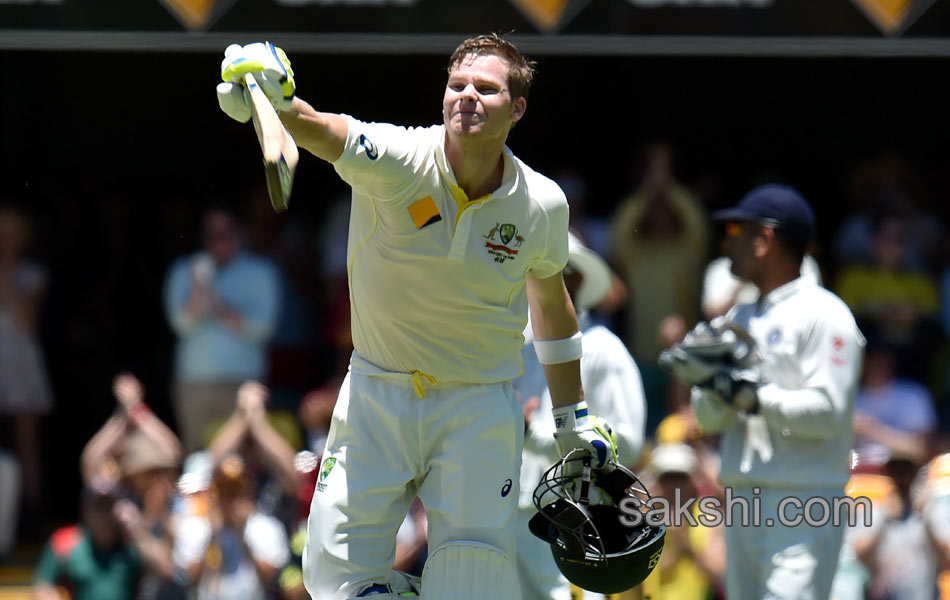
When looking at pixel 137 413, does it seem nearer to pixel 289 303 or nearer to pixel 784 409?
pixel 289 303

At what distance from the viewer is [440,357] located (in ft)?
16.6

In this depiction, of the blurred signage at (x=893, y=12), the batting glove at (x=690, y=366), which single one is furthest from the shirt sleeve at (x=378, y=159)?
the blurred signage at (x=893, y=12)

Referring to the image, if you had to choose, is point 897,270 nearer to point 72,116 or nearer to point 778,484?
point 778,484

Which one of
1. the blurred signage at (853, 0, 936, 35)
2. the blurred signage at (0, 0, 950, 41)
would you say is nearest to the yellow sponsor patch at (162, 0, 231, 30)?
the blurred signage at (0, 0, 950, 41)

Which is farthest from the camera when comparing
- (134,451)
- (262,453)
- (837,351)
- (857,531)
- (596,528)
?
(134,451)

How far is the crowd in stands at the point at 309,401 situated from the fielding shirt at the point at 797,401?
0.94 meters

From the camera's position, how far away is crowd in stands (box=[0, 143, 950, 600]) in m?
7.49

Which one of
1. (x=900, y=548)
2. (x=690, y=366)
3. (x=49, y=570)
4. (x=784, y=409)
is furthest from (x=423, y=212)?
(x=49, y=570)

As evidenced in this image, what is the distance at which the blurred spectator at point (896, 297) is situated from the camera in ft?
29.6

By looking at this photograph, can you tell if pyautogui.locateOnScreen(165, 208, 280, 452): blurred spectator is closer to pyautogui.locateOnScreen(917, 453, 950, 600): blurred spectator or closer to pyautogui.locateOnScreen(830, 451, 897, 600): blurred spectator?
pyautogui.locateOnScreen(830, 451, 897, 600): blurred spectator

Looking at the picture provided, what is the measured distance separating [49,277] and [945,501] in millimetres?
5118

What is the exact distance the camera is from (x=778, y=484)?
6.30 metres

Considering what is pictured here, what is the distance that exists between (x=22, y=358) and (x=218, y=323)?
1206 mm

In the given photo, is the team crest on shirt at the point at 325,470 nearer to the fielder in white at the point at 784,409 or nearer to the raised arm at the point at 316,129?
the raised arm at the point at 316,129
